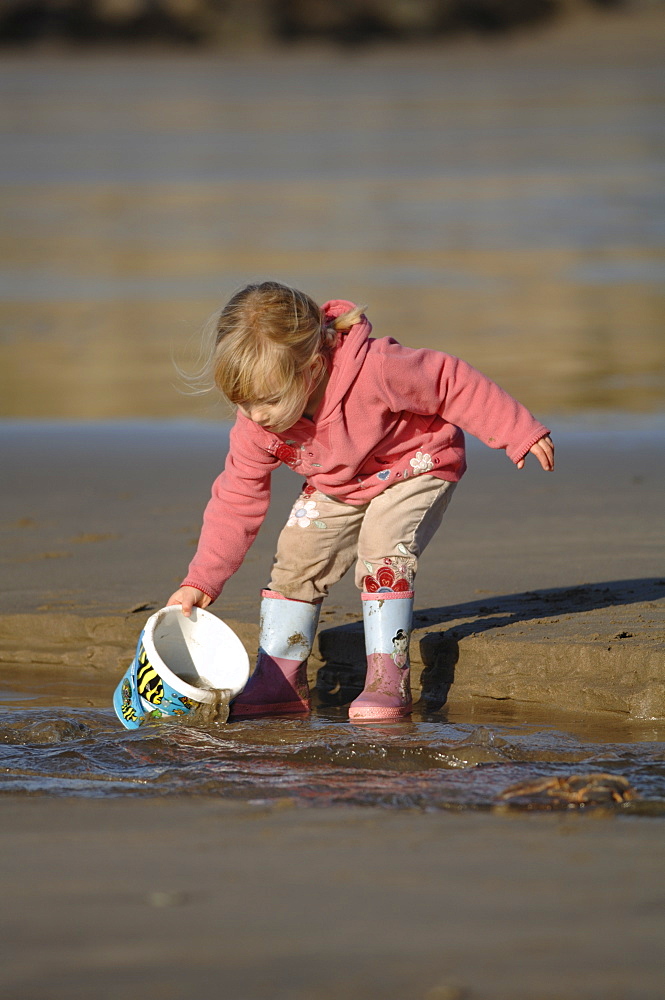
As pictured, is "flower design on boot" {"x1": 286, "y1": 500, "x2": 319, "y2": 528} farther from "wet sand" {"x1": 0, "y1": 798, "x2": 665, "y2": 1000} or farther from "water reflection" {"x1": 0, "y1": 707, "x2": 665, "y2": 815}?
"wet sand" {"x1": 0, "y1": 798, "x2": 665, "y2": 1000}

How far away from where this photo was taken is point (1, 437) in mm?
7617

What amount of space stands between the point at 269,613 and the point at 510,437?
2.83 ft

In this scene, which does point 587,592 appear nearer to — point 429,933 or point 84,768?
point 84,768

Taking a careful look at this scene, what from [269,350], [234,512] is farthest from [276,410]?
[234,512]

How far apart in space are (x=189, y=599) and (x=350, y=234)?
12638 millimetres

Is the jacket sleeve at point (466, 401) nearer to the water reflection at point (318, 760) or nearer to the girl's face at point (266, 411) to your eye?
the girl's face at point (266, 411)

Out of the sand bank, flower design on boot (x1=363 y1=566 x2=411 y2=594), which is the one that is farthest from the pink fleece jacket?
the sand bank

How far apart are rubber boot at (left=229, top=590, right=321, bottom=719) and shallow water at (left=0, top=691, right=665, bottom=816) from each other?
172mm

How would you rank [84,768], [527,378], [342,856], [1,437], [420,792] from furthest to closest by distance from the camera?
[527,378] < [1,437] < [84,768] < [420,792] < [342,856]

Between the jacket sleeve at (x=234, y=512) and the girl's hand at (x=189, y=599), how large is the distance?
2 centimetres

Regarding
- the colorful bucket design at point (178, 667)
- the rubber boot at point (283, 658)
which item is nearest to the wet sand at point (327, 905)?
the colorful bucket design at point (178, 667)

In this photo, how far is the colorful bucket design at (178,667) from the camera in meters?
3.68

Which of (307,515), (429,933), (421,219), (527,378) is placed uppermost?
(421,219)

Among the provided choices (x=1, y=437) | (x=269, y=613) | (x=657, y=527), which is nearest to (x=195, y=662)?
(x=269, y=613)
